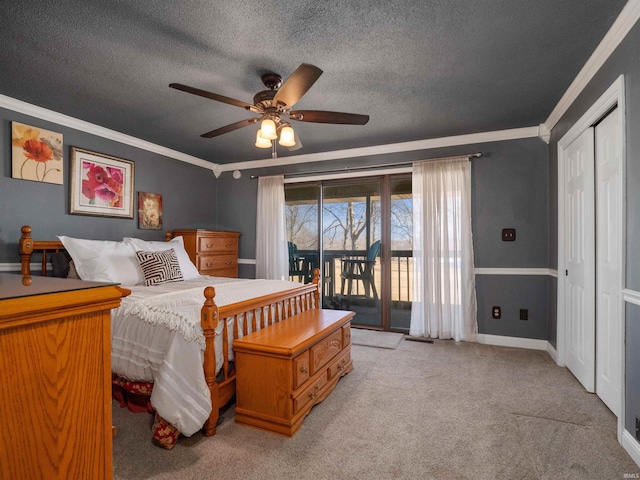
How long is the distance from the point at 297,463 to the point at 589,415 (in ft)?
6.39

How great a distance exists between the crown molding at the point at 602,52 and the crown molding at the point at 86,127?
170 inches

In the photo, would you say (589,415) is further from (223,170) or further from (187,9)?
(223,170)

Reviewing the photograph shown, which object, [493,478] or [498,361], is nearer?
[493,478]

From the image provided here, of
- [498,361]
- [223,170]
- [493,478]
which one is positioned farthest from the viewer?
[223,170]

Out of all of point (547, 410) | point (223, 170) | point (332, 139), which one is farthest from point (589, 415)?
point (223, 170)

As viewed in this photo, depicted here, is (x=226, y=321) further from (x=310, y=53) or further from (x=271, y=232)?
(x=271, y=232)

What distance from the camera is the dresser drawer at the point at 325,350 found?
91.9 inches

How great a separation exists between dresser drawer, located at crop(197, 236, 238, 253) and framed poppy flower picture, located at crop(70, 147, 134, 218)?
88 cm

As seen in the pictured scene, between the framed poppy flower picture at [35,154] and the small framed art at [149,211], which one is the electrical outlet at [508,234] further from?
the framed poppy flower picture at [35,154]

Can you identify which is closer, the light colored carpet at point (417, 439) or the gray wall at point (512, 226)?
the light colored carpet at point (417, 439)

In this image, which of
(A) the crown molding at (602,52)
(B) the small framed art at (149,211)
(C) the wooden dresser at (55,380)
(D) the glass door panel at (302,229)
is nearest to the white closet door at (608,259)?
(A) the crown molding at (602,52)

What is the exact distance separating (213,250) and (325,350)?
268 centimetres

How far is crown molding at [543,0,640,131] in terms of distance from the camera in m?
1.83

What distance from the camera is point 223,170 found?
17.6ft
